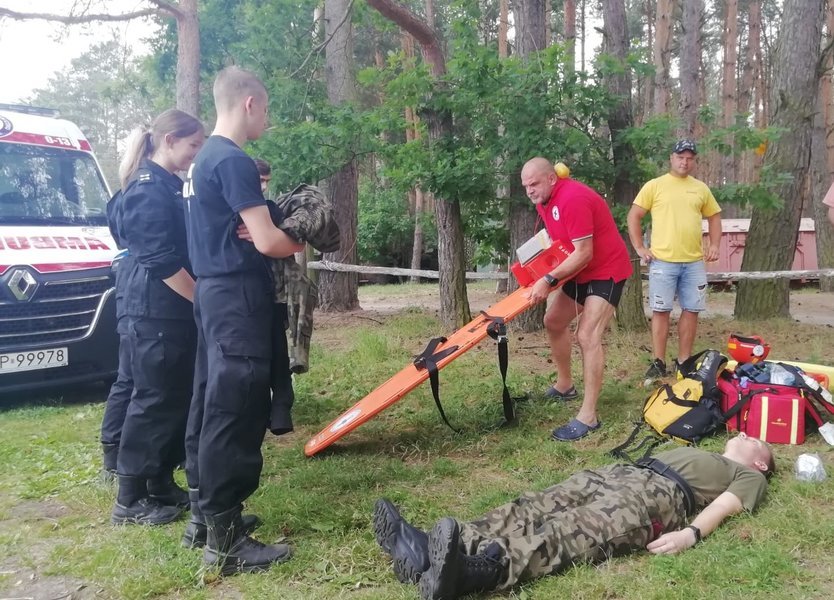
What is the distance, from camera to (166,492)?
362 centimetres

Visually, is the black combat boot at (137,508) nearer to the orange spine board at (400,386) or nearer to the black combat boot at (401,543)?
the orange spine board at (400,386)

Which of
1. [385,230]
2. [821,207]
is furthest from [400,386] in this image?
[385,230]

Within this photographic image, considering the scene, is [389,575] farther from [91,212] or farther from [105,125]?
[105,125]

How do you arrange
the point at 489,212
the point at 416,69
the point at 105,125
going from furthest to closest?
the point at 105,125 < the point at 489,212 < the point at 416,69

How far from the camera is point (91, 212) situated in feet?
22.2

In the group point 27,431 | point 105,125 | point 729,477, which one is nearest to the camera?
point 729,477

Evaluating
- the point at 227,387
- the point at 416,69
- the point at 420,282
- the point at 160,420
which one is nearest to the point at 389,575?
the point at 227,387

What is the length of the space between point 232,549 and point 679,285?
175 inches

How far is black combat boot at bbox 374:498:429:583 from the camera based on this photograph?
2.72 m

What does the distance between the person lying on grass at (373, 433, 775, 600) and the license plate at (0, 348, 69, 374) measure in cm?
404

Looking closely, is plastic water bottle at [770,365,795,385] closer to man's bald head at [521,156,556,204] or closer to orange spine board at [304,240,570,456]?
orange spine board at [304,240,570,456]

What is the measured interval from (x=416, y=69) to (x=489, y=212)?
2.04 metres

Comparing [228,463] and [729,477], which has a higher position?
[228,463]

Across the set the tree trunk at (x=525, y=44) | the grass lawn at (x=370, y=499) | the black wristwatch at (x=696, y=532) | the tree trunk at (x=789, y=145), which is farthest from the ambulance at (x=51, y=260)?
the tree trunk at (x=789, y=145)
